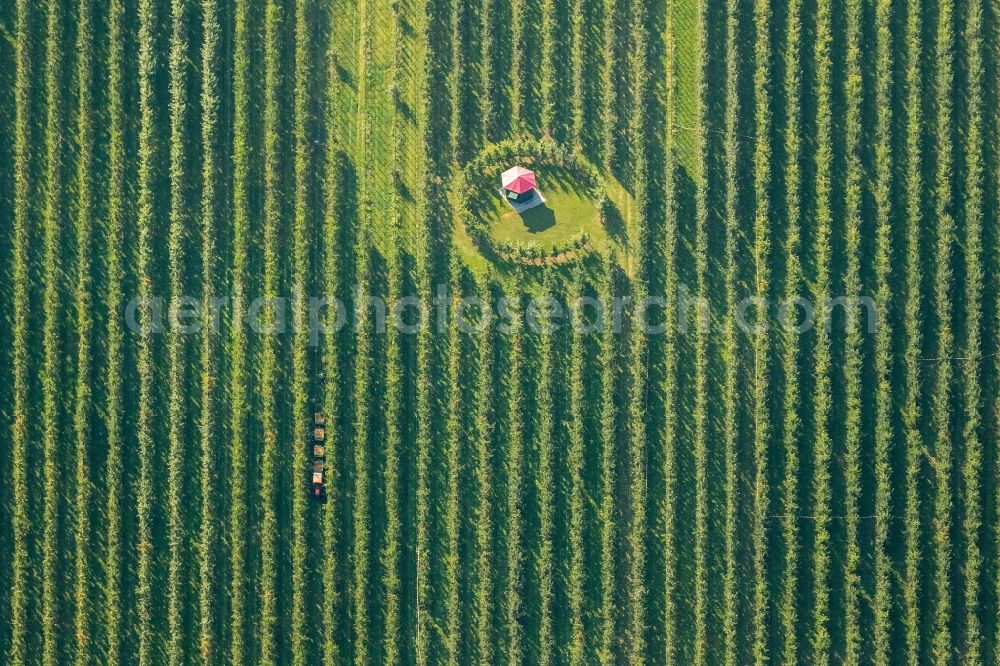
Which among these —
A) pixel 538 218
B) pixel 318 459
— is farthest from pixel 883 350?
pixel 318 459

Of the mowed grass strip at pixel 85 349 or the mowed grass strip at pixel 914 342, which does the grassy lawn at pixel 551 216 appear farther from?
the mowed grass strip at pixel 85 349

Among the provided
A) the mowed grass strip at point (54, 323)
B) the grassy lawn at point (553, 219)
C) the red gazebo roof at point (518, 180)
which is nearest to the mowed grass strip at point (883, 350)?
the grassy lawn at point (553, 219)

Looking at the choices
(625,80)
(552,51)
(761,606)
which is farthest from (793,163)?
(761,606)

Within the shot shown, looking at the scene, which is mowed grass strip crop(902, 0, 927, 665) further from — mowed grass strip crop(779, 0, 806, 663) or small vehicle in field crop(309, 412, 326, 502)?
small vehicle in field crop(309, 412, 326, 502)

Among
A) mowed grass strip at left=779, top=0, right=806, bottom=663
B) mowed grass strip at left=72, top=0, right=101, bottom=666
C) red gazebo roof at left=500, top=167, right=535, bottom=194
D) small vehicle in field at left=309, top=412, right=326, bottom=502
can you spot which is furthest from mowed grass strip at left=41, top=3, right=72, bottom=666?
mowed grass strip at left=779, top=0, right=806, bottom=663

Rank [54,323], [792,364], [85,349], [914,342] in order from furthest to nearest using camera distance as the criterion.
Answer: [54,323], [85,349], [792,364], [914,342]

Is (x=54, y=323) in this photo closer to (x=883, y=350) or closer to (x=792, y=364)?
(x=792, y=364)

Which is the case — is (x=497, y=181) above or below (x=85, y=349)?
above
